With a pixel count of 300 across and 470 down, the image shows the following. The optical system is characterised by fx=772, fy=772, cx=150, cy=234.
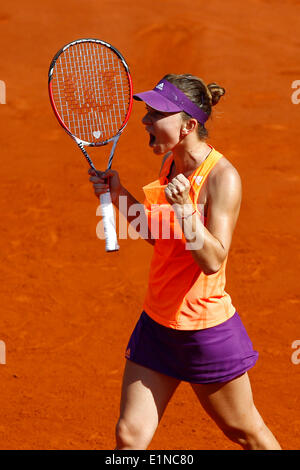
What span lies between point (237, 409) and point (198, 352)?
316mm

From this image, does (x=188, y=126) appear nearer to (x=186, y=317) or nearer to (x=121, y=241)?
(x=186, y=317)

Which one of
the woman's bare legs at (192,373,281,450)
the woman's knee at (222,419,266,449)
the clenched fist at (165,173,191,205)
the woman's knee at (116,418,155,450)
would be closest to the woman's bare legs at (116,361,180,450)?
the woman's knee at (116,418,155,450)

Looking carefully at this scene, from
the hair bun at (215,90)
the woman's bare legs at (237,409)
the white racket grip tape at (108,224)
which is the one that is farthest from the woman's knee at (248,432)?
the hair bun at (215,90)

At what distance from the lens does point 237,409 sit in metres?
3.45

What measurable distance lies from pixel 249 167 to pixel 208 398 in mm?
4757

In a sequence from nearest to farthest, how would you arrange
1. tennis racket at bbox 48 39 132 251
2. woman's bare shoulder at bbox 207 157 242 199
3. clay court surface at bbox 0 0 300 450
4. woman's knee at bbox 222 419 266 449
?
woman's bare shoulder at bbox 207 157 242 199
woman's knee at bbox 222 419 266 449
tennis racket at bbox 48 39 132 251
clay court surface at bbox 0 0 300 450

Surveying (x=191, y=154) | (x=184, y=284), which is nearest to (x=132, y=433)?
(x=184, y=284)

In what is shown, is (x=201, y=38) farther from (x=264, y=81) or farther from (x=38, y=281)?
(x=38, y=281)

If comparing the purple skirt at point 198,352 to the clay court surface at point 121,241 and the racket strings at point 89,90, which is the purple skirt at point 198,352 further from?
the racket strings at point 89,90

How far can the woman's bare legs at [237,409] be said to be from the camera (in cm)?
345

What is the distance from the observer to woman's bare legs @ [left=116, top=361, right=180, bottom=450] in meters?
3.40

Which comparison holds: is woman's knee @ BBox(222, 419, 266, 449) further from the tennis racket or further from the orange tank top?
the tennis racket

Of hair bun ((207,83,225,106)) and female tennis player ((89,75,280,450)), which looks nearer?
female tennis player ((89,75,280,450))
